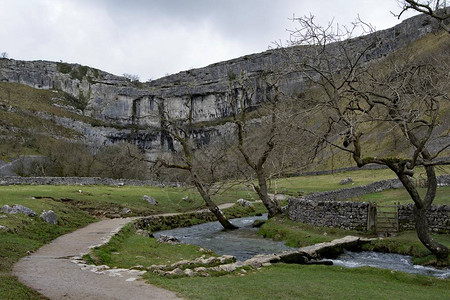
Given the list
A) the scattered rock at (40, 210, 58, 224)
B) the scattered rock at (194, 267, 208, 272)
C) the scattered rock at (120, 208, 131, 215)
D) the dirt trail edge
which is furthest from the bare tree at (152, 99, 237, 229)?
the dirt trail edge

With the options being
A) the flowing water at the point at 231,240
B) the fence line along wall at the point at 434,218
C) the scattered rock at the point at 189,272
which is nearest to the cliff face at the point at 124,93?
the flowing water at the point at 231,240

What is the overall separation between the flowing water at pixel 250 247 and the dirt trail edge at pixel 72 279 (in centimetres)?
814

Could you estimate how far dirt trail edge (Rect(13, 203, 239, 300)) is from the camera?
9.59 meters

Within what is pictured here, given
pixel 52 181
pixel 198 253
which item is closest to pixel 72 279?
pixel 198 253

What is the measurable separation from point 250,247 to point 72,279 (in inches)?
485

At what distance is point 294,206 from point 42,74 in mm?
175168

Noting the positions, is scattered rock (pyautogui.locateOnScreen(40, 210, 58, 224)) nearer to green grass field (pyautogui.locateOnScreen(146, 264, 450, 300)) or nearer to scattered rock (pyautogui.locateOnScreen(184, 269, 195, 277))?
green grass field (pyautogui.locateOnScreen(146, 264, 450, 300))

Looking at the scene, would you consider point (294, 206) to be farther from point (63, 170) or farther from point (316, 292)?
point (63, 170)

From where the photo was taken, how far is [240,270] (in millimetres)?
13445

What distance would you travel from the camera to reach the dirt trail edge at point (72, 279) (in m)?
9.59

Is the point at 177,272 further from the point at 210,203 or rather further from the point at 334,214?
the point at 210,203

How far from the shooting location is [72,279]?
37.0 feet

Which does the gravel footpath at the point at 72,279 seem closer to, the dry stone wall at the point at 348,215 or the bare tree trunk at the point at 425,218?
the bare tree trunk at the point at 425,218

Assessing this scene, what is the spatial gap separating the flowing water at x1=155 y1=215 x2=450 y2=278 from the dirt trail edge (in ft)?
26.7
